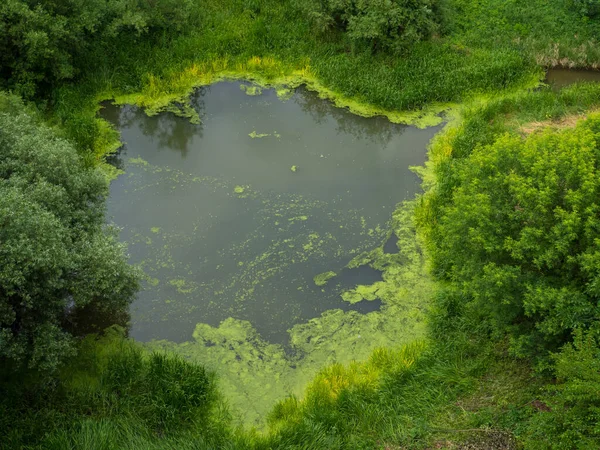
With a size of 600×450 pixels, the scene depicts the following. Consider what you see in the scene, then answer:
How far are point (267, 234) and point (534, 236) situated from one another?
194 inches

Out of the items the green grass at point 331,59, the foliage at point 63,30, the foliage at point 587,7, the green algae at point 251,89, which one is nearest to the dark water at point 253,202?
the green algae at point 251,89

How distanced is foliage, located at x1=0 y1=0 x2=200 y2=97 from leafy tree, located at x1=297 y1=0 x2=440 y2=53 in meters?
3.67

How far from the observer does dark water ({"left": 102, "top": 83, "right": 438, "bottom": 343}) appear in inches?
385

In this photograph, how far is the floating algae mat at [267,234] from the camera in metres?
9.12

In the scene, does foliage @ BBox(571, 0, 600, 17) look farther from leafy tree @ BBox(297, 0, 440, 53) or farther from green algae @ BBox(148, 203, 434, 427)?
green algae @ BBox(148, 203, 434, 427)

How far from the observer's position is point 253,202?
11.6m

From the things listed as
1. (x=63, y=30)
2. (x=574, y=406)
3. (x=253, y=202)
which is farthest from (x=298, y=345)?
(x=63, y=30)

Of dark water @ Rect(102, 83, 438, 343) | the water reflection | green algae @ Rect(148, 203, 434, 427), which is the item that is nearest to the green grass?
the water reflection

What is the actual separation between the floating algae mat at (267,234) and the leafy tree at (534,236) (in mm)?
1681

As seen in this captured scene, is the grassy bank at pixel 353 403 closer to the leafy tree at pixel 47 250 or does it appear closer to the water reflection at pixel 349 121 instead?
the leafy tree at pixel 47 250

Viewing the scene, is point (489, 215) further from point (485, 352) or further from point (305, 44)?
point (305, 44)

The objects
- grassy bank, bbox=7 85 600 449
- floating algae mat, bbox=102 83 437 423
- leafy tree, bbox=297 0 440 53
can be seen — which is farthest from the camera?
leafy tree, bbox=297 0 440 53

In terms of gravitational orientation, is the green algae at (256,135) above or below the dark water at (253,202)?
above

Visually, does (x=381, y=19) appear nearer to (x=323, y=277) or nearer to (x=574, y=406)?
(x=323, y=277)
